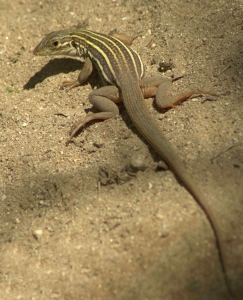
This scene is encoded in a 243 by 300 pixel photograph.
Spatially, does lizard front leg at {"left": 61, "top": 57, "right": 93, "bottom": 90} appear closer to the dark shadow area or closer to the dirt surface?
the dirt surface

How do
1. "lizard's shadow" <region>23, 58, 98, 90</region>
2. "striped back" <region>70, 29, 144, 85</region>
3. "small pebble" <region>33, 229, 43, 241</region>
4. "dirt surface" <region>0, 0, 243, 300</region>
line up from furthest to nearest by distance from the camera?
"lizard's shadow" <region>23, 58, 98, 90</region> < "striped back" <region>70, 29, 144, 85</region> < "small pebble" <region>33, 229, 43, 241</region> < "dirt surface" <region>0, 0, 243, 300</region>

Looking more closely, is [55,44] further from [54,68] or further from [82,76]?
[82,76]

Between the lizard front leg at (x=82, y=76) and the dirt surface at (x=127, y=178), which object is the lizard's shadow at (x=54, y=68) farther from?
the lizard front leg at (x=82, y=76)

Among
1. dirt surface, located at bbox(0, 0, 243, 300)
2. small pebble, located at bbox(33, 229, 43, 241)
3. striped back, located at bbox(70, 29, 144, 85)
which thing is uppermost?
striped back, located at bbox(70, 29, 144, 85)

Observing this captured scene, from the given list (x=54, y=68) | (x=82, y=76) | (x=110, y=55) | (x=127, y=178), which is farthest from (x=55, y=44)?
(x=127, y=178)

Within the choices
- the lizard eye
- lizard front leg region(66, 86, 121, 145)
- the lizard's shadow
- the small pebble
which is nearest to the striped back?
lizard front leg region(66, 86, 121, 145)

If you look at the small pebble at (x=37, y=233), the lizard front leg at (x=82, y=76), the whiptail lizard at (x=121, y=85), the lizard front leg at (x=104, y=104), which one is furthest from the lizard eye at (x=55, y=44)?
the small pebble at (x=37, y=233)
